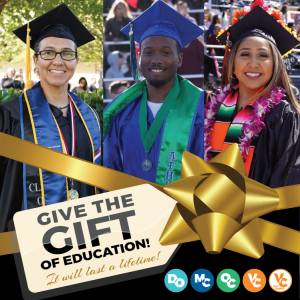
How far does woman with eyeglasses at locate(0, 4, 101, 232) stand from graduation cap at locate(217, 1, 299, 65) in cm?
103

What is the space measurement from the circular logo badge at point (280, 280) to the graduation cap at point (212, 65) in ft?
4.48

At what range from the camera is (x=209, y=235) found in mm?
1701

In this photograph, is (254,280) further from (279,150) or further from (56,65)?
(56,65)

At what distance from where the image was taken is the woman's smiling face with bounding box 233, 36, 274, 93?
2135 millimetres

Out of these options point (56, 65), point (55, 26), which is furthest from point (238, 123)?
point (55, 26)

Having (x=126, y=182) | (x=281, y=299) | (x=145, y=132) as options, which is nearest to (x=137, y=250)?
(x=126, y=182)

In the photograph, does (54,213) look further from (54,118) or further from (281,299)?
(281,299)

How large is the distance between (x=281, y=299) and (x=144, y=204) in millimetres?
1053

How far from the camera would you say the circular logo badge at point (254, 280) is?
6.63 ft

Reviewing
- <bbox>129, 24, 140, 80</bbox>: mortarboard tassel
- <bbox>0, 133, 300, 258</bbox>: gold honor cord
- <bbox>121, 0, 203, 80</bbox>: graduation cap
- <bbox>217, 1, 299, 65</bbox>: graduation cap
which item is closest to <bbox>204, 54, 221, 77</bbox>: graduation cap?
<bbox>217, 1, 299, 65</bbox>: graduation cap

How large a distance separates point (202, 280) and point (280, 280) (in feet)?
1.62

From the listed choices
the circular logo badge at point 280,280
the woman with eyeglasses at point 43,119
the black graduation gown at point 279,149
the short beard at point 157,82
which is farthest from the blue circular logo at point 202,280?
the short beard at point 157,82

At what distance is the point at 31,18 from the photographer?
2.21 meters

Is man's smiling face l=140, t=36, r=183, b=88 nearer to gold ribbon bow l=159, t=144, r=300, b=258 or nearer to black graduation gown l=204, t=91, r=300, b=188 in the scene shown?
gold ribbon bow l=159, t=144, r=300, b=258
